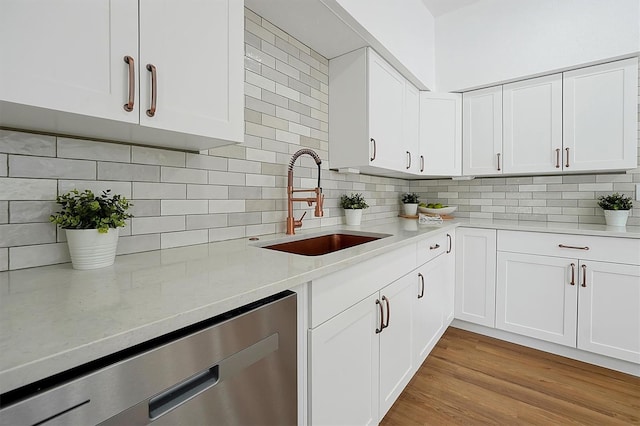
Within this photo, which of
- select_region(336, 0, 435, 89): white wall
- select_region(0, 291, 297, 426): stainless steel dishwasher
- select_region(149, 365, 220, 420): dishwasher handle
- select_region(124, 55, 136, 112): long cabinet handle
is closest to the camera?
select_region(0, 291, 297, 426): stainless steel dishwasher

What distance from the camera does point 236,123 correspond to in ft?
3.64

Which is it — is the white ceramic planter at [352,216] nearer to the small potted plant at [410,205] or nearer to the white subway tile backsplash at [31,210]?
the small potted plant at [410,205]

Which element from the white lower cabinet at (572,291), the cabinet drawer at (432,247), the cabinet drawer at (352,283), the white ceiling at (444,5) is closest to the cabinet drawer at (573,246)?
the white lower cabinet at (572,291)

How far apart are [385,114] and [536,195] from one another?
169cm

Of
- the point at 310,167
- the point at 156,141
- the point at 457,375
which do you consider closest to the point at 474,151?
the point at 310,167

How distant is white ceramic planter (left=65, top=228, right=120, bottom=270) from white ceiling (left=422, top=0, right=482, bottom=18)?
118 inches

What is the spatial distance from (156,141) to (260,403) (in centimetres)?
97

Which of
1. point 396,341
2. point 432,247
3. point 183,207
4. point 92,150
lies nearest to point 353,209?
point 432,247

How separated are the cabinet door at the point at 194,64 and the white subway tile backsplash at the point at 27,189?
0.40 metres

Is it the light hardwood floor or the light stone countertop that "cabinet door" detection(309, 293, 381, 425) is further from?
the light hardwood floor

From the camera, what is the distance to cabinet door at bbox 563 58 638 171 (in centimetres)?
206

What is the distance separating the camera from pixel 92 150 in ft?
3.36

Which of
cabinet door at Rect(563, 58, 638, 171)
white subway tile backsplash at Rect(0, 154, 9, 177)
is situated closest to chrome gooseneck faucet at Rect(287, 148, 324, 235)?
white subway tile backsplash at Rect(0, 154, 9, 177)

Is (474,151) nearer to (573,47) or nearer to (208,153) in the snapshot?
(573,47)
